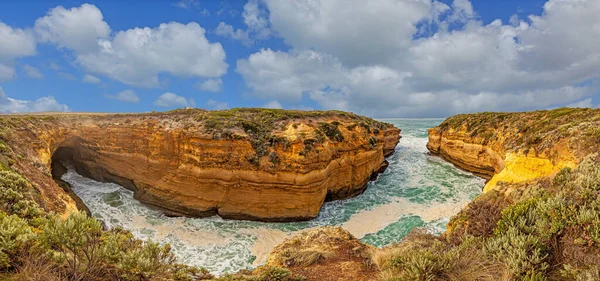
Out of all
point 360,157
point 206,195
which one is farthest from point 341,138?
point 206,195

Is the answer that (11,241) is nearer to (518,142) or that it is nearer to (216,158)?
(216,158)

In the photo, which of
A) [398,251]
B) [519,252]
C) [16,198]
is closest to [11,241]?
[16,198]

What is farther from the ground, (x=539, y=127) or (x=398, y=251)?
(x=539, y=127)

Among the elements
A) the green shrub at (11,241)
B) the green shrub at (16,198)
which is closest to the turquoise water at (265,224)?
the green shrub at (16,198)

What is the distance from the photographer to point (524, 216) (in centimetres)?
518

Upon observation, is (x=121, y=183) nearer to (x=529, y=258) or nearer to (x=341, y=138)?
(x=341, y=138)

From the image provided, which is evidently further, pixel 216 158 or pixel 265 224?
pixel 216 158

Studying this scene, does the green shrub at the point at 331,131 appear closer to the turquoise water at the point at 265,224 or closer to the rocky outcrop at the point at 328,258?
the turquoise water at the point at 265,224

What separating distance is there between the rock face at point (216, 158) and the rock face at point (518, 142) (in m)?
8.03

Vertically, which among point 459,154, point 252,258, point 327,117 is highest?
point 327,117

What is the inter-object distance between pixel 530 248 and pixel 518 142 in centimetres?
1281

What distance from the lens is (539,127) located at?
1633 centimetres

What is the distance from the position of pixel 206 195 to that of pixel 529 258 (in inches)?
547

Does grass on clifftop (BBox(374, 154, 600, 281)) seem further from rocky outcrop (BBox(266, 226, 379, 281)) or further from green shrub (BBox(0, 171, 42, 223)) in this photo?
green shrub (BBox(0, 171, 42, 223))
